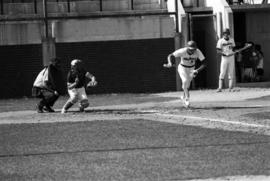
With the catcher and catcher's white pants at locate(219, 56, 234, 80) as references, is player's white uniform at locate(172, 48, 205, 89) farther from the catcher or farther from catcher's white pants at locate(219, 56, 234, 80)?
catcher's white pants at locate(219, 56, 234, 80)

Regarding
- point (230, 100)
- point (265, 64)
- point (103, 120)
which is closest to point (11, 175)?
point (103, 120)

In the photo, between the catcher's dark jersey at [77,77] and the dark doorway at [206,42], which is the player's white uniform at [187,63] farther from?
the dark doorway at [206,42]

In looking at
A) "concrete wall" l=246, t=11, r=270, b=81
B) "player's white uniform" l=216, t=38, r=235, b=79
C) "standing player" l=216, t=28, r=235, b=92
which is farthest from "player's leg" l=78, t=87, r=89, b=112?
"concrete wall" l=246, t=11, r=270, b=81

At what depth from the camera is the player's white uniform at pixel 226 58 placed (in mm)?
25516

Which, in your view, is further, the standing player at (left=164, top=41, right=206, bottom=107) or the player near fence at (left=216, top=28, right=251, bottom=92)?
the player near fence at (left=216, top=28, right=251, bottom=92)

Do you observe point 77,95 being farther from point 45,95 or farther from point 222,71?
point 222,71

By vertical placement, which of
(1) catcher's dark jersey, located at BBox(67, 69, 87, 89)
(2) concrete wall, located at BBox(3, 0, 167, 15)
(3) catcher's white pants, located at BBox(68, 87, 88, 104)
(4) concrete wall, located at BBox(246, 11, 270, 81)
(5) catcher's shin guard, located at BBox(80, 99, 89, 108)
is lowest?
(5) catcher's shin guard, located at BBox(80, 99, 89, 108)

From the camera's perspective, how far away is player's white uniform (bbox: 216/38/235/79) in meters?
25.5

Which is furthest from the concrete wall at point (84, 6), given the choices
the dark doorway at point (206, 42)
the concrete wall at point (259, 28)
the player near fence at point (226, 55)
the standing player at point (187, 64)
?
the standing player at point (187, 64)

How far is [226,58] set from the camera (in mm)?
25766

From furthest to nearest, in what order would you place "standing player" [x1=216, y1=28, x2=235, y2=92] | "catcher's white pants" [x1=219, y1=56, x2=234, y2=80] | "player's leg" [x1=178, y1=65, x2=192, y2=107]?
"catcher's white pants" [x1=219, y1=56, x2=234, y2=80], "standing player" [x1=216, y1=28, x2=235, y2=92], "player's leg" [x1=178, y1=65, x2=192, y2=107]

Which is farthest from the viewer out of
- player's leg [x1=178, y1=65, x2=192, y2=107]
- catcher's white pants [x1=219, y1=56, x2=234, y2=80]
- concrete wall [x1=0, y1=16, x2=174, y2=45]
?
concrete wall [x1=0, y1=16, x2=174, y2=45]

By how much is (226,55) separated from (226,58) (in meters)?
0.12

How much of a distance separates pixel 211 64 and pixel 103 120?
1196 centimetres
